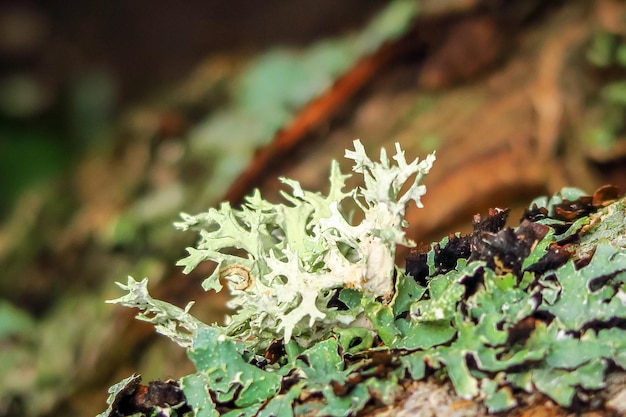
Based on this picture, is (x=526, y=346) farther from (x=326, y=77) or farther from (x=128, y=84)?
(x=128, y=84)

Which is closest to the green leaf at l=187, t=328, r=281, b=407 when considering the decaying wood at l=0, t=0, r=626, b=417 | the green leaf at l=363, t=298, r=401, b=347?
the green leaf at l=363, t=298, r=401, b=347

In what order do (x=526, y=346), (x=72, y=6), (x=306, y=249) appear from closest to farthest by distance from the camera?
(x=526, y=346) → (x=306, y=249) → (x=72, y=6)

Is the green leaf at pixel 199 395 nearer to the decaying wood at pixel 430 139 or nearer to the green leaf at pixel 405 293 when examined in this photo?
the green leaf at pixel 405 293

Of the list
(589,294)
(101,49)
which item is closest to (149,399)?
(589,294)

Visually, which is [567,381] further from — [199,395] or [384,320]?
[199,395]

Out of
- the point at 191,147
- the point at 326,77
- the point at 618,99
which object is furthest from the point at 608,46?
the point at 191,147

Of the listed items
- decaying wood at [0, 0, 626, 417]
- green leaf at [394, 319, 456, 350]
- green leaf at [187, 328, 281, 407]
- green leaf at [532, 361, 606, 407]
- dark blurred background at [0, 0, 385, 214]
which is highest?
dark blurred background at [0, 0, 385, 214]

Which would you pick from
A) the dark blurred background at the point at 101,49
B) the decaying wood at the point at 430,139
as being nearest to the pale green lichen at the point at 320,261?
the decaying wood at the point at 430,139

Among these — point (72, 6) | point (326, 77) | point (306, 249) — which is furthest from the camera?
point (72, 6)

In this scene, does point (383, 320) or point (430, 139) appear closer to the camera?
point (383, 320)

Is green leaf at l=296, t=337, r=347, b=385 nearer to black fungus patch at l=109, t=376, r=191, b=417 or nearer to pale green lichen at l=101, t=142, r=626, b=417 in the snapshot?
pale green lichen at l=101, t=142, r=626, b=417

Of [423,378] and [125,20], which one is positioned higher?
[125,20]
